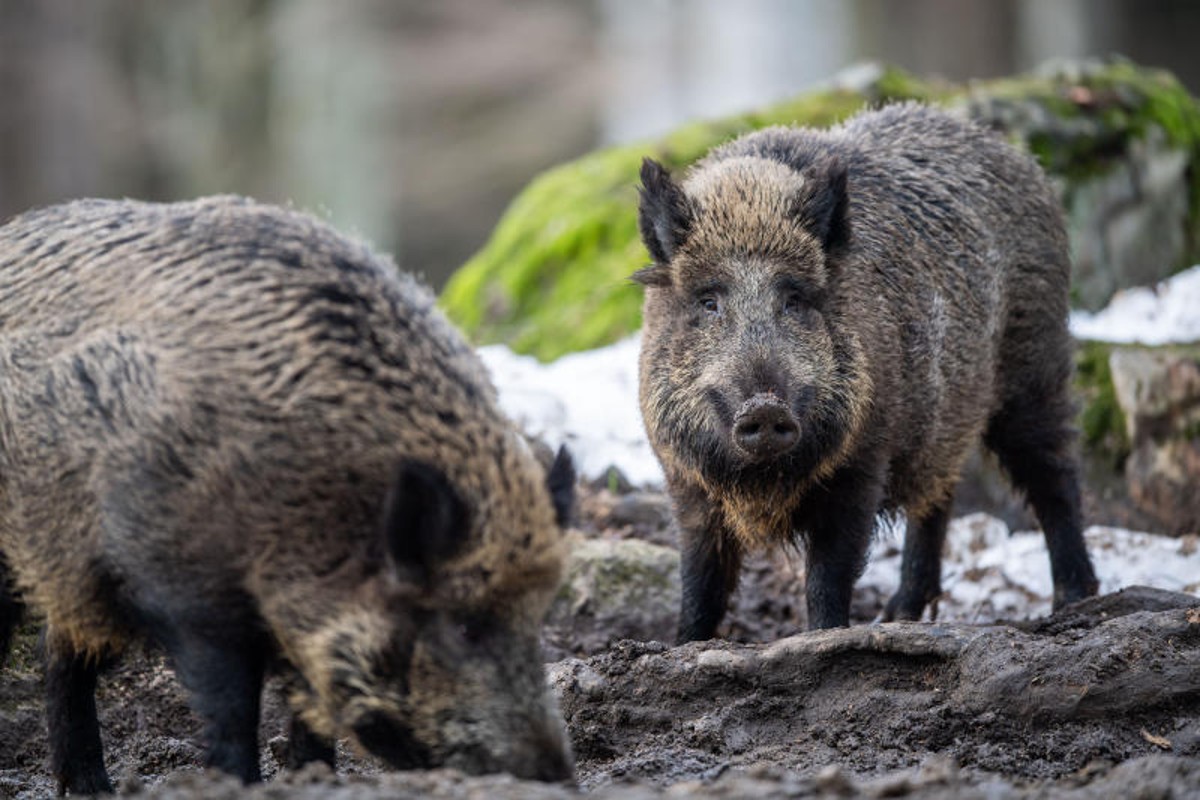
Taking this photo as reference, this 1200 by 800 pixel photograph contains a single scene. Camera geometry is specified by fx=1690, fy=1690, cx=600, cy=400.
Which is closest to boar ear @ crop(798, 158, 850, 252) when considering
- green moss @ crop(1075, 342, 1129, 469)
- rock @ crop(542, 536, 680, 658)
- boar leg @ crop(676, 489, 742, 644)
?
boar leg @ crop(676, 489, 742, 644)

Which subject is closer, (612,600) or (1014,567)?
(612,600)

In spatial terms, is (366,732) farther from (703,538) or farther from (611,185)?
(611,185)

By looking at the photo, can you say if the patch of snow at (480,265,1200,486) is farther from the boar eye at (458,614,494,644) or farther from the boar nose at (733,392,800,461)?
the boar eye at (458,614,494,644)

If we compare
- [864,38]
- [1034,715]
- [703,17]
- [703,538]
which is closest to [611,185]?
[703,538]

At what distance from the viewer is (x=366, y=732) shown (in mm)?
4363

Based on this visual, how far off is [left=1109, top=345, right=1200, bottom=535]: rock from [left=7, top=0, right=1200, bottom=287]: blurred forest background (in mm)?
14849

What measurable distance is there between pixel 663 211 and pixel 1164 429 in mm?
3663

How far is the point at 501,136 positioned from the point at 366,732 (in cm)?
2480

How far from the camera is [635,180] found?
1141 cm

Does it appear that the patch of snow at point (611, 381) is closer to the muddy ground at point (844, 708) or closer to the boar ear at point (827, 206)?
the boar ear at point (827, 206)

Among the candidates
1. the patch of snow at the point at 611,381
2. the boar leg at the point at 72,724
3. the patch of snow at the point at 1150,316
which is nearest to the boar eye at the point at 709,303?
the patch of snow at the point at 611,381

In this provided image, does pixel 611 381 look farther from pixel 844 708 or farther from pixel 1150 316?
pixel 844 708

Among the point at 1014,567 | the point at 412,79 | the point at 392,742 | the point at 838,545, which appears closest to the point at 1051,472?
the point at 1014,567

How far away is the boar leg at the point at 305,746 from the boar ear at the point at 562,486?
37.7 inches
